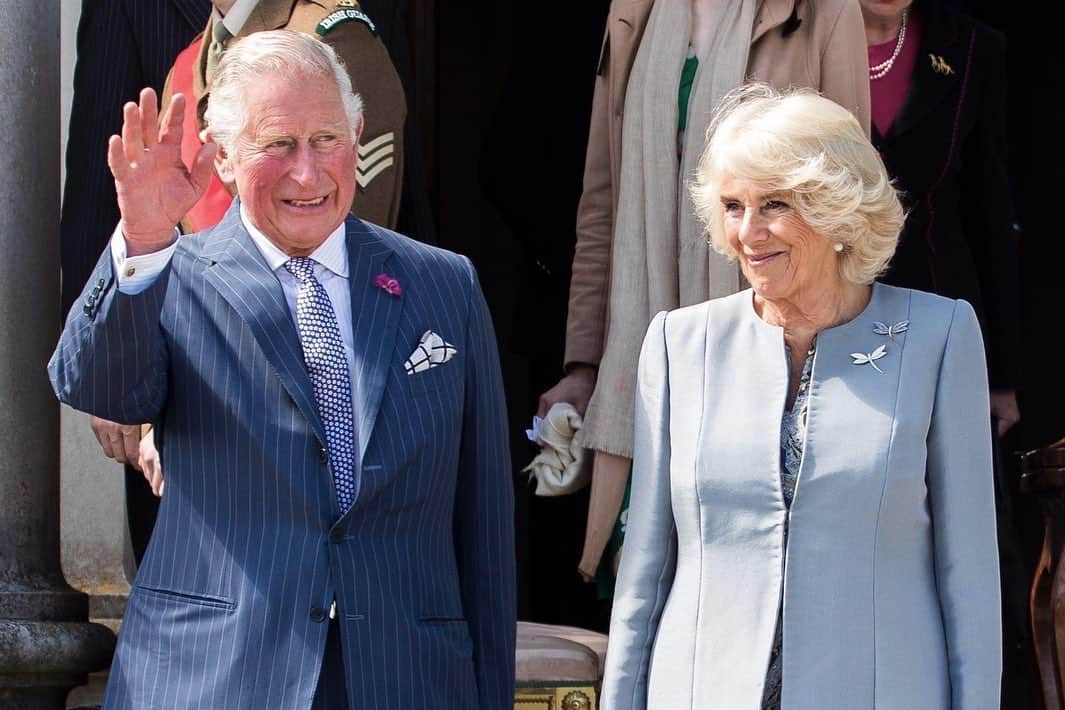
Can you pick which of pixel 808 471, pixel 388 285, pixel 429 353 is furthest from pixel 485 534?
pixel 808 471

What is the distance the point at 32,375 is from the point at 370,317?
1475 millimetres

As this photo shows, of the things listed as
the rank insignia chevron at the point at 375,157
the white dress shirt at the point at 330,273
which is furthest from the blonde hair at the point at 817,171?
the rank insignia chevron at the point at 375,157

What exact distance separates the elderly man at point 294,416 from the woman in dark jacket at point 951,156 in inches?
57.9

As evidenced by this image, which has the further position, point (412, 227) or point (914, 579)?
point (412, 227)

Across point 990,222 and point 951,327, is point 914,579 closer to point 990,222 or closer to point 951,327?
point 951,327

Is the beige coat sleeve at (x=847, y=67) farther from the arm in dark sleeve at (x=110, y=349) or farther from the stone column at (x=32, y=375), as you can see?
the stone column at (x=32, y=375)

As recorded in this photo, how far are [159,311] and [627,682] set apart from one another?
0.94m

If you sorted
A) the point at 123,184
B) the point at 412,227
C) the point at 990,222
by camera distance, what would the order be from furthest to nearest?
the point at 990,222 → the point at 412,227 → the point at 123,184

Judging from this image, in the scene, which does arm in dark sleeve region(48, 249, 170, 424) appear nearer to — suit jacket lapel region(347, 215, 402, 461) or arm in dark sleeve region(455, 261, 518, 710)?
suit jacket lapel region(347, 215, 402, 461)

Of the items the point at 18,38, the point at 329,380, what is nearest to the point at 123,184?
the point at 329,380

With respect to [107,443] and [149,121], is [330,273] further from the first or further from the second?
[107,443]

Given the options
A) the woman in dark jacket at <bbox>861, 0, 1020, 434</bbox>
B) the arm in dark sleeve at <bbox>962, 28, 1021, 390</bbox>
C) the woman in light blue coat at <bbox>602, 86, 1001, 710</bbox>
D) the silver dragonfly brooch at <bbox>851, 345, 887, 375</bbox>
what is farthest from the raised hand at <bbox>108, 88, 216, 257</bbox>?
the arm in dark sleeve at <bbox>962, 28, 1021, 390</bbox>

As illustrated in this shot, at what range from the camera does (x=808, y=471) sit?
10.8 feet

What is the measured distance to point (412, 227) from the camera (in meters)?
4.57
